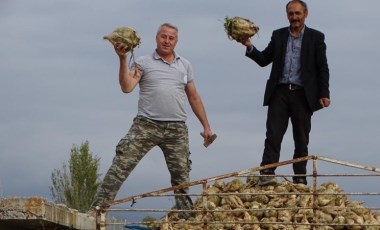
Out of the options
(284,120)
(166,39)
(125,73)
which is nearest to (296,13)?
(284,120)

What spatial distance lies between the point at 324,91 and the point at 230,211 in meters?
2.08

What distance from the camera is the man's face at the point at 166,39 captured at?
9.54 meters

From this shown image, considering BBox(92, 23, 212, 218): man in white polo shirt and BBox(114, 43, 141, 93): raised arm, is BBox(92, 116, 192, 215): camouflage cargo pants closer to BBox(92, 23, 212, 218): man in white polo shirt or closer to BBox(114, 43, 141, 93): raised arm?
BBox(92, 23, 212, 218): man in white polo shirt

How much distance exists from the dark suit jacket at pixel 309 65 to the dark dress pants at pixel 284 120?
0.09 m

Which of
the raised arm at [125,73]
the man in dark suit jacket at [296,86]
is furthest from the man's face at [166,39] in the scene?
the man in dark suit jacket at [296,86]

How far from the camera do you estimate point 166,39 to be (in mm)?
9555

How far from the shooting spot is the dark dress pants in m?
9.88

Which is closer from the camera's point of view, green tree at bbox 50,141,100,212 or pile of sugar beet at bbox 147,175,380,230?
pile of sugar beet at bbox 147,175,380,230

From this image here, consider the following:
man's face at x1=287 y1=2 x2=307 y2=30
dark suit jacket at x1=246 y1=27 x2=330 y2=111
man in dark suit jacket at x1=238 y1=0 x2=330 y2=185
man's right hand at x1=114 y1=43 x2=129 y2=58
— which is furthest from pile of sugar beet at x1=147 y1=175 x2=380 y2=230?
man's face at x1=287 y1=2 x2=307 y2=30

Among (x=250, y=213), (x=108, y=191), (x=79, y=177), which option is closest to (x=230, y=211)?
(x=250, y=213)

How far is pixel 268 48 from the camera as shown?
10234 millimetres

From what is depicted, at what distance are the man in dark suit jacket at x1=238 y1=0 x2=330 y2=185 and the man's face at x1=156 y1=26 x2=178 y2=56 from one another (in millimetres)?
1233

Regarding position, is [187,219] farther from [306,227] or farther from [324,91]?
[324,91]

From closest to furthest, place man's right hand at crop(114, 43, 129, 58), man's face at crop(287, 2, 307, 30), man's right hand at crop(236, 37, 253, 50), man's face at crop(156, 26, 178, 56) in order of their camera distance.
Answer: man's right hand at crop(114, 43, 129, 58)
man's face at crop(156, 26, 178, 56)
man's face at crop(287, 2, 307, 30)
man's right hand at crop(236, 37, 253, 50)
